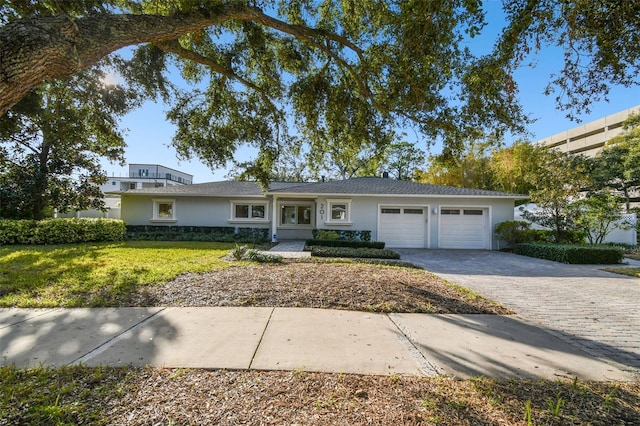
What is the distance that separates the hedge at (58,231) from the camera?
40.3ft

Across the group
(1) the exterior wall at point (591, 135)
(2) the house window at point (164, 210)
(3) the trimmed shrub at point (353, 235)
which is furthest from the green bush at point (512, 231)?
(1) the exterior wall at point (591, 135)

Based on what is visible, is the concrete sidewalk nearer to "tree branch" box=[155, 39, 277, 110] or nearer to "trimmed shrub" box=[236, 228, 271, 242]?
"tree branch" box=[155, 39, 277, 110]

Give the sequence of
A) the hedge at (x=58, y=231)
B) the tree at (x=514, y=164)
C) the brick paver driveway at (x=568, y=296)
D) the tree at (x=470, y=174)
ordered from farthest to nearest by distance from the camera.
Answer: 1. the tree at (x=470, y=174)
2. the tree at (x=514, y=164)
3. the hedge at (x=58, y=231)
4. the brick paver driveway at (x=568, y=296)

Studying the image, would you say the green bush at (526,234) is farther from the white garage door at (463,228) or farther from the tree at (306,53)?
the tree at (306,53)

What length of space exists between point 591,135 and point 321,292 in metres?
56.0

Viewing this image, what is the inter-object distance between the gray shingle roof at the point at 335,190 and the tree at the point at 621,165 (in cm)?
1666

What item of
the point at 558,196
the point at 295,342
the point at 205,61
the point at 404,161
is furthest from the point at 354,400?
the point at 404,161

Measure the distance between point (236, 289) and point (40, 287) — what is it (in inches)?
151

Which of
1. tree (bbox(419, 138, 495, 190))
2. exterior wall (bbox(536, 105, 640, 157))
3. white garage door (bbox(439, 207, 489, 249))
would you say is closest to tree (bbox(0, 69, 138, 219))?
white garage door (bbox(439, 207, 489, 249))

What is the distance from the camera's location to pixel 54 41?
2.56 metres

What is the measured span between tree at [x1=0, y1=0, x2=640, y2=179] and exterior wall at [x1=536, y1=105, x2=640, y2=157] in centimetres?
4277

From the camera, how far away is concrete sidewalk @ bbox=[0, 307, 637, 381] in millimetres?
2928

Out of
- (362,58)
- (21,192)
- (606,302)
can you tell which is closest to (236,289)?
(362,58)

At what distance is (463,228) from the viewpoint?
1454cm
